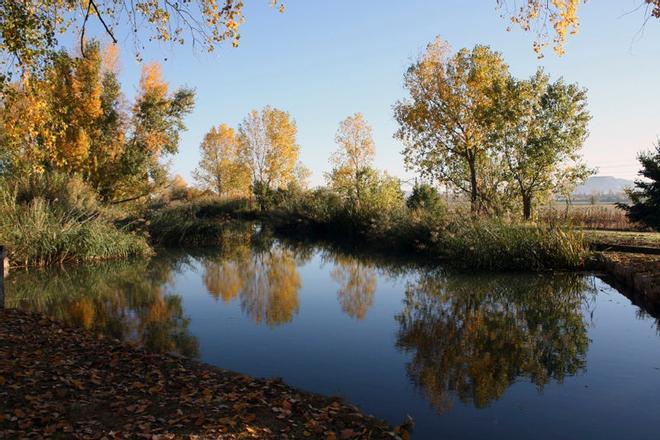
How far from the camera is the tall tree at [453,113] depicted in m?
21.7

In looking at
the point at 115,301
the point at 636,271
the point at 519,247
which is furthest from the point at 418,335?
the point at 519,247

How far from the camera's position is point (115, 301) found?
1070cm

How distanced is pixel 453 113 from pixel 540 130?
11.8ft

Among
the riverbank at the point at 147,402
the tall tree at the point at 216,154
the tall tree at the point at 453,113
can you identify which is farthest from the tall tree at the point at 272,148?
the riverbank at the point at 147,402

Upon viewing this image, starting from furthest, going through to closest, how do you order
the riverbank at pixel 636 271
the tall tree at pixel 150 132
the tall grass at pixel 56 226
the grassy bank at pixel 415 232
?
the tall tree at pixel 150 132, the tall grass at pixel 56 226, the grassy bank at pixel 415 232, the riverbank at pixel 636 271

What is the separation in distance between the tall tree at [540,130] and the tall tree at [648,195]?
208 centimetres

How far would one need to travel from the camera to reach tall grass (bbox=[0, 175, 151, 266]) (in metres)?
14.9

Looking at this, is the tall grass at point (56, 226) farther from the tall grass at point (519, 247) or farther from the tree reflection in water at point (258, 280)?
the tall grass at point (519, 247)

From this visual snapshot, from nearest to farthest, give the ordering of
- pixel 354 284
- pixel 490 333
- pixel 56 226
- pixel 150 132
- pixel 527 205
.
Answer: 1. pixel 490 333
2. pixel 354 284
3. pixel 56 226
4. pixel 527 205
5. pixel 150 132

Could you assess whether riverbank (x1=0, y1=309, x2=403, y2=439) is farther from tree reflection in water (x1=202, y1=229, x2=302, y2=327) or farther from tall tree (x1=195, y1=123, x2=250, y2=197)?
tall tree (x1=195, y1=123, x2=250, y2=197)

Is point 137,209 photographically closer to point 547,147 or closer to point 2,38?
point 2,38

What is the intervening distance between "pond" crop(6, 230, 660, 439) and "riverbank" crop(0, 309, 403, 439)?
78 centimetres

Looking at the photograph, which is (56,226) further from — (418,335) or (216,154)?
(216,154)

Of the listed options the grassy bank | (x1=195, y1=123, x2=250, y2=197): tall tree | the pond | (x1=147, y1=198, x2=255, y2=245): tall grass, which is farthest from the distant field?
(x1=195, y1=123, x2=250, y2=197): tall tree
